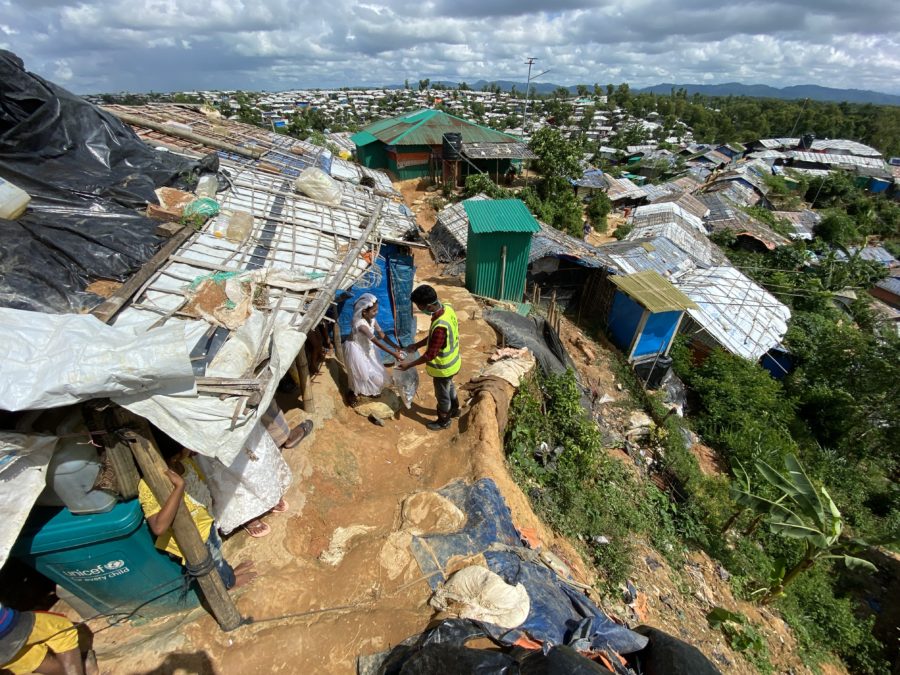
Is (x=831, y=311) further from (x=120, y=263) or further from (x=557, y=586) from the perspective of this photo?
(x=120, y=263)

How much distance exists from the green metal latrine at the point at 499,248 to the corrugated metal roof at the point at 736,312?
18.0 ft

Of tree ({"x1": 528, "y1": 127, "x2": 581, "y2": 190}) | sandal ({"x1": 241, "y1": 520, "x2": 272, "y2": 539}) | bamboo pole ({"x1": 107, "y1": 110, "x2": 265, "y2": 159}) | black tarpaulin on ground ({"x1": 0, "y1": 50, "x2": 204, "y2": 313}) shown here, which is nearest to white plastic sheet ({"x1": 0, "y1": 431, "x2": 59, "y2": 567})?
black tarpaulin on ground ({"x1": 0, "y1": 50, "x2": 204, "y2": 313})

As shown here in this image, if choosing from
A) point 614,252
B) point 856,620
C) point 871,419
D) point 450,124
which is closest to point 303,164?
point 614,252

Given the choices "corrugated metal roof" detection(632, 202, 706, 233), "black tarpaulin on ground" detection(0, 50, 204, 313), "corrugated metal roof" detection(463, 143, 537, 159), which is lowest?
"corrugated metal roof" detection(632, 202, 706, 233)

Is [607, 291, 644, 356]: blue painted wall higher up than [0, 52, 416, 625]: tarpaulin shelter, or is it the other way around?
[0, 52, 416, 625]: tarpaulin shelter

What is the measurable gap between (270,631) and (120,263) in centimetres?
345

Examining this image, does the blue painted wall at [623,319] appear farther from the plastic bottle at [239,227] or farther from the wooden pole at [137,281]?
the wooden pole at [137,281]

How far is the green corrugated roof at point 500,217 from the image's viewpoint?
10.8m

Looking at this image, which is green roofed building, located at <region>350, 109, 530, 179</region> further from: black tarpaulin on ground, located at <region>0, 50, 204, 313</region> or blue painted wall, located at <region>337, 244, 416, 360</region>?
black tarpaulin on ground, located at <region>0, 50, 204, 313</region>

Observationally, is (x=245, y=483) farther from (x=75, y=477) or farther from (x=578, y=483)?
(x=578, y=483)

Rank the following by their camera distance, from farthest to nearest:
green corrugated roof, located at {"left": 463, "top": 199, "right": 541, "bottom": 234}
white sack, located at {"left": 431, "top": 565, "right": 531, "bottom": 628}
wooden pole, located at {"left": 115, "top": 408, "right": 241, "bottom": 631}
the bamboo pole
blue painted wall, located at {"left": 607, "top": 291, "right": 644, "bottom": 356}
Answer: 1. blue painted wall, located at {"left": 607, "top": 291, "right": 644, "bottom": 356}
2. green corrugated roof, located at {"left": 463, "top": 199, "right": 541, "bottom": 234}
3. the bamboo pole
4. white sack, located at {"left": 431, "top": 565, "right": 531, "bottom": 628}
5. wooden pole, located at {"left": 115, "top": 408, "right": 241, "bottom": 631}

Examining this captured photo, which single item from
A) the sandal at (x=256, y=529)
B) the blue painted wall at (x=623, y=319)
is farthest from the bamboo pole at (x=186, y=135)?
the blue painted wall at (x=623, y=319)

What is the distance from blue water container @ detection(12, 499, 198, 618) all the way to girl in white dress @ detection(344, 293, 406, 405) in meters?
2.78

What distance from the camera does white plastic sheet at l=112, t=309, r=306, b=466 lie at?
89.8 inches
